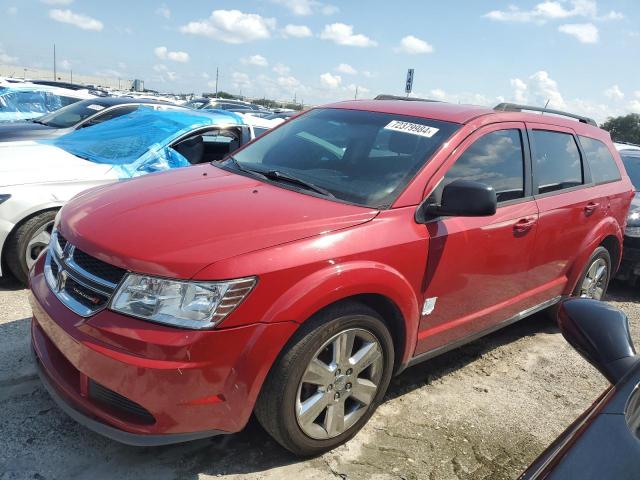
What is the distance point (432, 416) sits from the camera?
318 centimetres

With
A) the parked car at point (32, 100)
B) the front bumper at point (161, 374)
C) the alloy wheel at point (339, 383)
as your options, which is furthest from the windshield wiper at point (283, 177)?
the parked car at point (32, 100)

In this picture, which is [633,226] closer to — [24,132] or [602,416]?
[602,416]

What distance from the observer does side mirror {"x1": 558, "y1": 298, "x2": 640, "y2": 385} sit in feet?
5.08

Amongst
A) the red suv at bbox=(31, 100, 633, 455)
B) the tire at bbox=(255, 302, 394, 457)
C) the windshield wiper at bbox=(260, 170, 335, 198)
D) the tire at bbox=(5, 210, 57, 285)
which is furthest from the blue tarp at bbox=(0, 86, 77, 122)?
the tire at bbox=(255, 302, 394, 457)

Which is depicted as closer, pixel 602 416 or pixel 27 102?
pixel 602 416

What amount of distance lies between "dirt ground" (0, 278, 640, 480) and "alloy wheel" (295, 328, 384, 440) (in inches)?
8.2

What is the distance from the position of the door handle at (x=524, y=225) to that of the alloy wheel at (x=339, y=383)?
1.30m

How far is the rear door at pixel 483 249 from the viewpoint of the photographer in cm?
299

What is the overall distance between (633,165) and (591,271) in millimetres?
3768

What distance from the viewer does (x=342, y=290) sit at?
241 centimetres

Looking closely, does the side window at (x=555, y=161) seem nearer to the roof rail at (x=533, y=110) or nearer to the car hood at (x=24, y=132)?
the roof rail at (x=533, y=110)

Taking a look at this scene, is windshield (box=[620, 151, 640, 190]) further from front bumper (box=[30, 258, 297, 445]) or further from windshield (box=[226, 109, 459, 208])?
front bumper (box=[30, 258, 297, 445])

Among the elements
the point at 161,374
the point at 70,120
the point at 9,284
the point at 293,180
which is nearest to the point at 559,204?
the point at 293,180

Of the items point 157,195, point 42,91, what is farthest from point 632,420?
point 42,91
